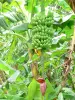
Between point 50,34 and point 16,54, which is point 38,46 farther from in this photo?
point 16,54

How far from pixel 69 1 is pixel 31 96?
53 centimetres

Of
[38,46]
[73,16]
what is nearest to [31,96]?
[38,46]

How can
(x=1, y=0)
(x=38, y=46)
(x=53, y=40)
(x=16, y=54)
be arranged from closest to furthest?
1. (x=38, y=46)
2. (x=53, y=40)
3. (x=1, y=0)
4. (x=16, y=54)

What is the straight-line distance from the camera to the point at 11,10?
5.71 feet

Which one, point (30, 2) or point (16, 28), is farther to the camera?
point (30, 2)

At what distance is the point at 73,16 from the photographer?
1.54 meters

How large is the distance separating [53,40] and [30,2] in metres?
0.27

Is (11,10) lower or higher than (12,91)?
higher

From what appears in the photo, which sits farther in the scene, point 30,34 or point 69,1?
point 30,34

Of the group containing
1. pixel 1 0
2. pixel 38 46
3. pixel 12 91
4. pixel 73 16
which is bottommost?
pixel 12 91

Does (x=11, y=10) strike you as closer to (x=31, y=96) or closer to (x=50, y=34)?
(x=50, y=34)

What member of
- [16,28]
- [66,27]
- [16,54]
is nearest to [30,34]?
[16,28]

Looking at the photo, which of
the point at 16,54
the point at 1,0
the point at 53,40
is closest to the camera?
the point at 53,40

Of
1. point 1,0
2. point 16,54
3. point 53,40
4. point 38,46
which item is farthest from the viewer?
point 16,54
